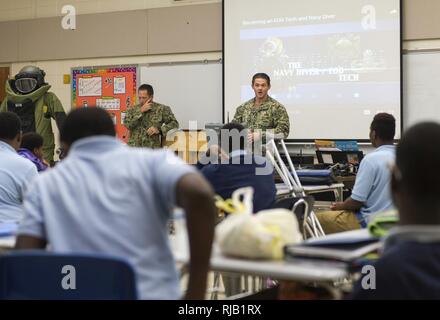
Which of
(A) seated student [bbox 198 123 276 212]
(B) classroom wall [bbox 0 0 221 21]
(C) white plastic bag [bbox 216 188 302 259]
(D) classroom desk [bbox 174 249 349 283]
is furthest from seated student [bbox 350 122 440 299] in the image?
(B) classroom wall [bbox 0 0 221 21]

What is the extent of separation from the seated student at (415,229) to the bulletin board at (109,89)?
295 inches

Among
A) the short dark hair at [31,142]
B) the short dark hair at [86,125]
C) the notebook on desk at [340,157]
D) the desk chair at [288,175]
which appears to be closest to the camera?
the short dark hair at [86,125]

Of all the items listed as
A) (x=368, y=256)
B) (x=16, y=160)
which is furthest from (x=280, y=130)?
(x=368, y=256)

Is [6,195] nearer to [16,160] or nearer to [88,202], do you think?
[16,160]

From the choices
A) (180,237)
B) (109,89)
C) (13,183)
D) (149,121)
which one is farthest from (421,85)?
(180,237)

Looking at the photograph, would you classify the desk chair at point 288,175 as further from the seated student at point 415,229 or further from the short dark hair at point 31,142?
the seated student at point 415,229

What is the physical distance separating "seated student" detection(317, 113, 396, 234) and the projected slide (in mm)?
3544

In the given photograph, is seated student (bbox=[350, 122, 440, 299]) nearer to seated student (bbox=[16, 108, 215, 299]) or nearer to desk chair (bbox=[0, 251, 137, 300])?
seated student (bbox=[16, 108, 215, 299])

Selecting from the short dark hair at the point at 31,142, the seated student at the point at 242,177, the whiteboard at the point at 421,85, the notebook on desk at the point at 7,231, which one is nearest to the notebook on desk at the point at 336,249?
→ the notebook on desk at the point at 7,231

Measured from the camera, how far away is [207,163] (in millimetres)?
3686

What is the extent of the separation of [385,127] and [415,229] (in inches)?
99.0

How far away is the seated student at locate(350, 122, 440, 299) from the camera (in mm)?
1227

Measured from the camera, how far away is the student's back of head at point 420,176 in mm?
1259
